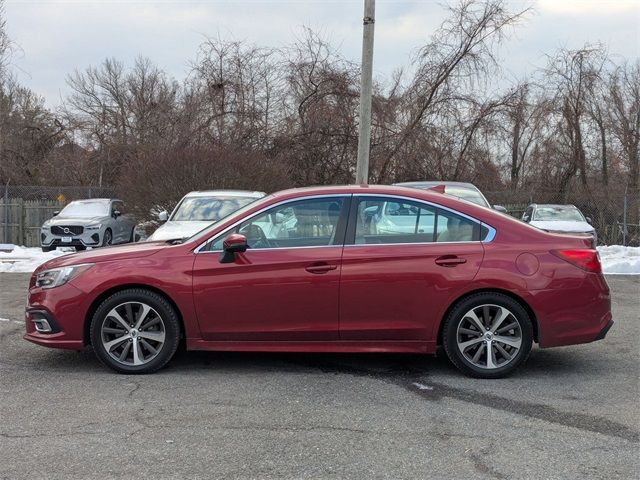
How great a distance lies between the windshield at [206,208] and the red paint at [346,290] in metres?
5.00

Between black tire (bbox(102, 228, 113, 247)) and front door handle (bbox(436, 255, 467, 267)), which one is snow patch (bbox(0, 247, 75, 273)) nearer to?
black tire (bbox(102, 228, 113, 247))

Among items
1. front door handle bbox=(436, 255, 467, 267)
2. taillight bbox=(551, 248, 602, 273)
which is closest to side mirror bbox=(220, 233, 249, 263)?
front door handle bbox=(436, 255, 467, 267)

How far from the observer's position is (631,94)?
25875 mm

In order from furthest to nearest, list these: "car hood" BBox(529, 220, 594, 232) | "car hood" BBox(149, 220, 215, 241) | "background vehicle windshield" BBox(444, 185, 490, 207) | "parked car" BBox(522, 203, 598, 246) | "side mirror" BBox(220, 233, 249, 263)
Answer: "parked car" BBox(522, 203, 598, 246) → "car hood" BBox(529, 220, 594, 232) → "background vehicle windshield" BBox(444, 185, 490, 207) → "car hood" BBox(149, 220, 215, 241) → "side mirror" BBox(220, 233, 249, 263)

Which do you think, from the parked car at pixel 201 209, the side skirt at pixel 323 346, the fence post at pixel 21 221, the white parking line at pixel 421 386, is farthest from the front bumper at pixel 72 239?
the white parking line at pixel 421 386

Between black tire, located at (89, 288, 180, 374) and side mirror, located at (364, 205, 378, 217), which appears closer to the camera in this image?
black tire, located at (89, 288, 180, 374)

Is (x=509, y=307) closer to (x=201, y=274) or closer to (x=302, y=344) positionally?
(x=302, y=344)

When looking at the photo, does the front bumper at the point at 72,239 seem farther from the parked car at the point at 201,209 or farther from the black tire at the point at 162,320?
the black tire at the point at 162,320

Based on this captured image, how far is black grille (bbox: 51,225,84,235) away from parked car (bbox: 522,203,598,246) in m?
11.9

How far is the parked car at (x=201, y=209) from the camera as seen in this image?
9.76 m

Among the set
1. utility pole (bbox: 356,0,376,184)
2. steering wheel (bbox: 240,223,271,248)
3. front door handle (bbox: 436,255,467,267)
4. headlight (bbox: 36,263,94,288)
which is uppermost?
utility pole (bbox: 356,0,376,184)

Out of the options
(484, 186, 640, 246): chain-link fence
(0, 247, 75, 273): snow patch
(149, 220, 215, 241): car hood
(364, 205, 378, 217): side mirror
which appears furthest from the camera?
(484, 186, 640, 246): chain-link fence

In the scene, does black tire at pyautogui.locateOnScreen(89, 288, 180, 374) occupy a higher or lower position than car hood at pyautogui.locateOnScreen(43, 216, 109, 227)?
lower

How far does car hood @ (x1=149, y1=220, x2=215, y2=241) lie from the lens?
914cm
